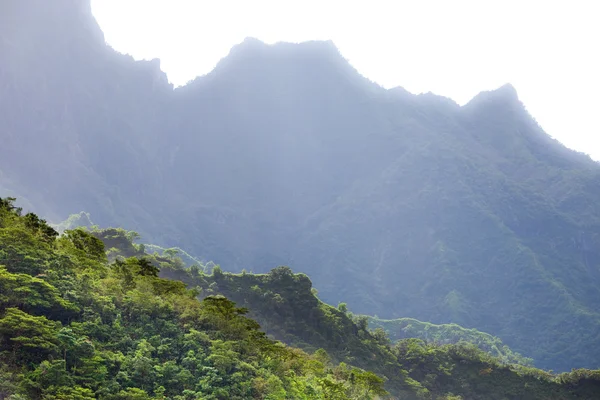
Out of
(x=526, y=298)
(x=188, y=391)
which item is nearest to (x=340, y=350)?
(x=188, y=391)

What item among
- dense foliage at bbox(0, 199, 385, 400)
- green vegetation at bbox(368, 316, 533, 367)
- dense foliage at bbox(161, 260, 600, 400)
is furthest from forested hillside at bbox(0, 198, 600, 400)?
green vegetation at bbox(368, 316, 533, 367)

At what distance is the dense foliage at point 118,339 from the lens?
1612 cm

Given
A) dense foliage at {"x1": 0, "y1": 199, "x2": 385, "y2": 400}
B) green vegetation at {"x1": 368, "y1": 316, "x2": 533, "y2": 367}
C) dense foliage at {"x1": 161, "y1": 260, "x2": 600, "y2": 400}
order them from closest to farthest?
dense foliage at {"x1": 0, "y1": 199, "x2": 385, "y2": 400} → dense foliage at {"x1": 161, "y1": 260, "x2": 600, "y2": 400} → green vegetation at {"x1": 368, "y1": 316, "x2": 533, "y2": 367}

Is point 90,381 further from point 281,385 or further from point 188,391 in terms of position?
point 281,385

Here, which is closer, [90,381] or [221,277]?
[90,381]

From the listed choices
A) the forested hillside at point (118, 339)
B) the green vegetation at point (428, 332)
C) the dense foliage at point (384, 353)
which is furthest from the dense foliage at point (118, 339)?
the green vegetation at point (428, 332)

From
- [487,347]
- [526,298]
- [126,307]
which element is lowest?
[126,307]

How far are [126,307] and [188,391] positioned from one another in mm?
5700

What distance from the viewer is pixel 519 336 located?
184 m

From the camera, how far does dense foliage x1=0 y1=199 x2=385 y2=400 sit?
16125 millimetres

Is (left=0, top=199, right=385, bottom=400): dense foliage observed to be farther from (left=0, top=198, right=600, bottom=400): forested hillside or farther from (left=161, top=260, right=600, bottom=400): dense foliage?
(left=161, top=260, right=600, bottom=400): dense foliage

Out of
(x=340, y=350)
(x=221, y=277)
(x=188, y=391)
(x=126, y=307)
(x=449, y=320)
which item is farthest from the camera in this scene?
(x=449, y=320)

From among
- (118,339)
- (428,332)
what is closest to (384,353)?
(118,339)

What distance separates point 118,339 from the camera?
19672 mm
